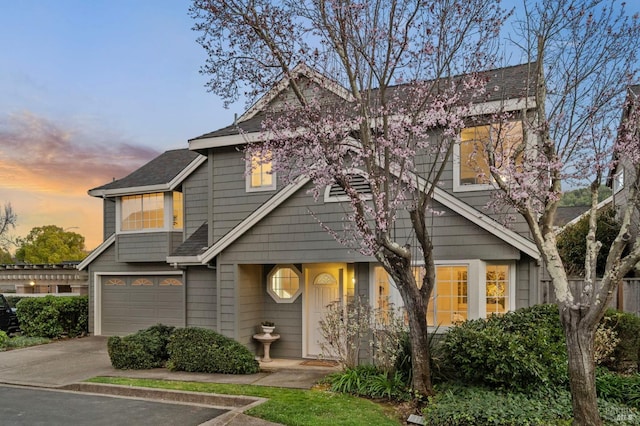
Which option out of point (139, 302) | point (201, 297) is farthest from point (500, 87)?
point (139, 302)

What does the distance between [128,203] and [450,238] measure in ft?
34.3

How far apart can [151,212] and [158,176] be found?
116 cm

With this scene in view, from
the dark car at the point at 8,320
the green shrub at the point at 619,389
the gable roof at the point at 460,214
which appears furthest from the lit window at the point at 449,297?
the dark car at the point at 8,320

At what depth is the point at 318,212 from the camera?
10.9m

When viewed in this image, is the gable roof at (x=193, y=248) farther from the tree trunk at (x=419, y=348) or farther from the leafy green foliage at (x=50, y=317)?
→ the tree trunk at (x=419, y=348)

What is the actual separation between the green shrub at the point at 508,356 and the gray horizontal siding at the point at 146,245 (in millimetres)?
9525

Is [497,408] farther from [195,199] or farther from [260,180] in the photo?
[195,199]

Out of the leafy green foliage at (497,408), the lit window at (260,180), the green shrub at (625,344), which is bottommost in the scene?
the leafy green foliage at (497,408)

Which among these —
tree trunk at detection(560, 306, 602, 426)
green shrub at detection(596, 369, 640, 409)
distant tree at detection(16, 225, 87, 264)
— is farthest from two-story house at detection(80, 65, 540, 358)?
distant tree at detection(16, 225, 87, 264)

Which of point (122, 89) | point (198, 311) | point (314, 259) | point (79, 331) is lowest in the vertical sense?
point (79, 331)

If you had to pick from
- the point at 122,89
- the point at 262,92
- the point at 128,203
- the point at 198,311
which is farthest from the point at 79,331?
the point at 262,92

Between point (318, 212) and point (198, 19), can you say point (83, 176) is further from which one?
point (198, 19)

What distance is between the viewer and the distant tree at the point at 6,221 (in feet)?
133

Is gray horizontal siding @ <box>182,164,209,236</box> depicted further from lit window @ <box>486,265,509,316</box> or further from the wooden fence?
the wooden fence
